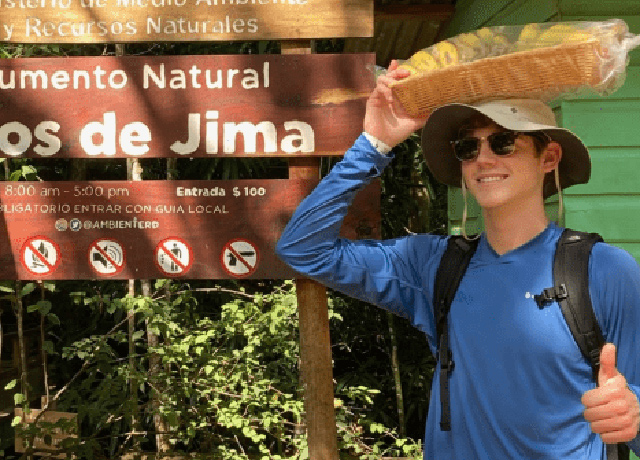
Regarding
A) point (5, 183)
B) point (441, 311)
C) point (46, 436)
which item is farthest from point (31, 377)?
point (441, 311)

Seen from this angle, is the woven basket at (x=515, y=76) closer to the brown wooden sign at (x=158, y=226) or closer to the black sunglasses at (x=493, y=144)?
the black sunglasses at (x=493, y=144)

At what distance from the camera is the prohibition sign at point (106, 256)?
3.17 metres

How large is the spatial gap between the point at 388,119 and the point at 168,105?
1452 millimetres

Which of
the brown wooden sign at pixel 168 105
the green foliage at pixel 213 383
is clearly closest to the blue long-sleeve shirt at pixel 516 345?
the brown wooden sign at pixel 168 105

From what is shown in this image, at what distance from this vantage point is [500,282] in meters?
1.80

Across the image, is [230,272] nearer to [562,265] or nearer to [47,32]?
[47,32]

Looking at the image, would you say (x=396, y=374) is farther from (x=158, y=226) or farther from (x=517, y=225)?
(x=517, y=225)

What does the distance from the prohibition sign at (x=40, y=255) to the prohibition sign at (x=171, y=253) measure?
18.9 inches

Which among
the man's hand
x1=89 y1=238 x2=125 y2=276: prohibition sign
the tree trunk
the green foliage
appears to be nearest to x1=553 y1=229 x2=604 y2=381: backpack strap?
the man's hand

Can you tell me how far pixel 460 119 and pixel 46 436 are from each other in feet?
11.3

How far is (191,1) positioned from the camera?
3238 millimetres

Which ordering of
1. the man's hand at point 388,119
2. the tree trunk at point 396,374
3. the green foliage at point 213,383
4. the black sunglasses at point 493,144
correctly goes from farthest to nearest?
the tree trunk at point 396,374 → the green foliage at point 213,383 → the man's hand at point 388,119 → the black sunglasses at point 493,144

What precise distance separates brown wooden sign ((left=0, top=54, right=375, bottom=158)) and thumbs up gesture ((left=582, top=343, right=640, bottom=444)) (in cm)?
193

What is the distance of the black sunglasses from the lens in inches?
70.7
